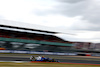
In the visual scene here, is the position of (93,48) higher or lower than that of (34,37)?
lower

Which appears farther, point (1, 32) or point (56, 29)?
point (56, 29)

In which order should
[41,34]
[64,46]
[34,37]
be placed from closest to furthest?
1. [34,37]
2. [41,34]
3. [64,46]

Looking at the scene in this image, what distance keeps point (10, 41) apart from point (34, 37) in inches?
313

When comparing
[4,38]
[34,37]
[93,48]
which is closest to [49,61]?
[4,38]

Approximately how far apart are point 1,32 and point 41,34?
12.4 metres

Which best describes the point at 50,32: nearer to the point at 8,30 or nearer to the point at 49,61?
the point at 8,30

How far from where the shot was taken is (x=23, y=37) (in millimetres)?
37094

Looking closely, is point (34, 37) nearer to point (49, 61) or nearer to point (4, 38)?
Result: point (4, 38)

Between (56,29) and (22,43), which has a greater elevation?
(56,29)

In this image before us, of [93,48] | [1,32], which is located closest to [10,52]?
[1,32]

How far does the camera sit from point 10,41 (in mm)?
34094

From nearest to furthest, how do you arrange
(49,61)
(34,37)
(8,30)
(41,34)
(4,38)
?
(49,61) < (4,38) < (8,30) < (34,37) < (41,34)

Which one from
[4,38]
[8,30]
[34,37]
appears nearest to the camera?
[4,38]

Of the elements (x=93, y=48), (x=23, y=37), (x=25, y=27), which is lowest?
(x=93, y=48)
